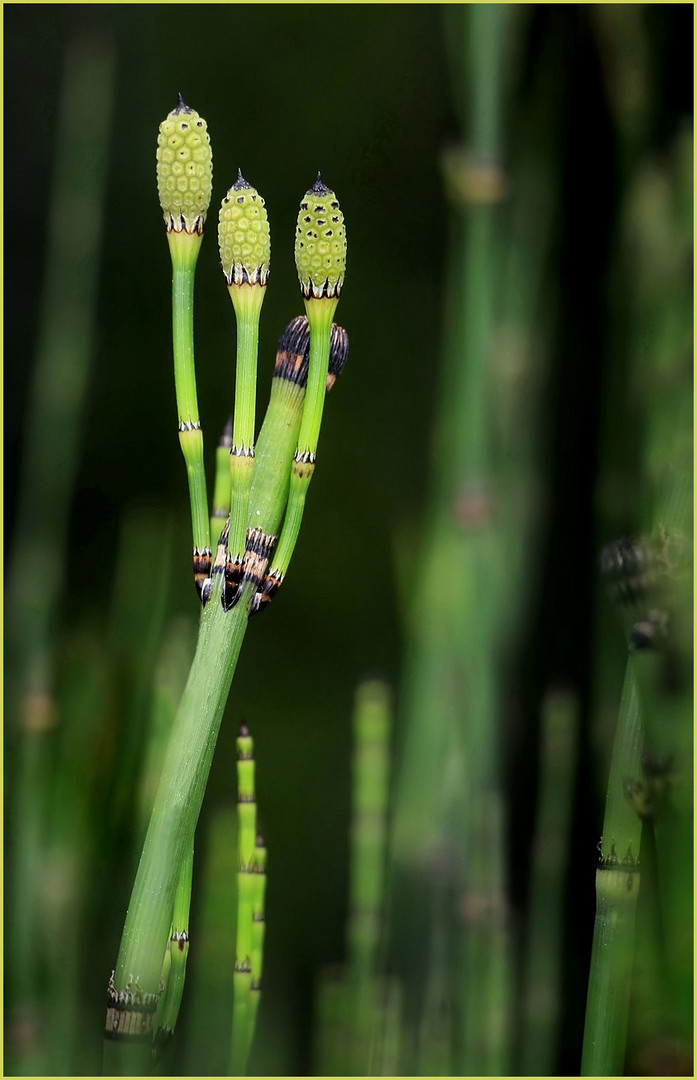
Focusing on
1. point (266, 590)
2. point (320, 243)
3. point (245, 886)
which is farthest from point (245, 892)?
point (320, 243)

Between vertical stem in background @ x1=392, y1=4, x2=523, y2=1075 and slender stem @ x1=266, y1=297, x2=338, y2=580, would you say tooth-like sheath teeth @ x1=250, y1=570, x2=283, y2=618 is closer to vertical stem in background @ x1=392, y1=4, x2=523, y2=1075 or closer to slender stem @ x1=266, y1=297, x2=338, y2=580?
slender stem @ x1=266, y1=297, x2=338, y2=580

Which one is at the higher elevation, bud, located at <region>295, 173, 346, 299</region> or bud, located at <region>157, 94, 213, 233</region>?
bud, located at <region>157, 94, 213, 233</region>

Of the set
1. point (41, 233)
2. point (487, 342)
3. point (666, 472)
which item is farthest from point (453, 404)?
point (41, 233)

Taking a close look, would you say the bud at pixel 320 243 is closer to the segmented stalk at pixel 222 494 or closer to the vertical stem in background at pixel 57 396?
the segmented stalk at pixel 222 494

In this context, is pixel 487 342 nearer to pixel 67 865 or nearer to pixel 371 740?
pixel 371 740

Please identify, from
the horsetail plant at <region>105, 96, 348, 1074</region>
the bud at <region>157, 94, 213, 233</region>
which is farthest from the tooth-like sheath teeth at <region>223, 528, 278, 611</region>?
the bud at <region>157, 94, 213, 233</region>

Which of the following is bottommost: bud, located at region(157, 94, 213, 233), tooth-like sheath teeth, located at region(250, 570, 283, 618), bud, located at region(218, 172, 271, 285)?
tooth-like sheath teeth, located at region(250, 570, 283, 618)

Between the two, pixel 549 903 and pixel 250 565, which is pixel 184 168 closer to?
pixel 250 565
